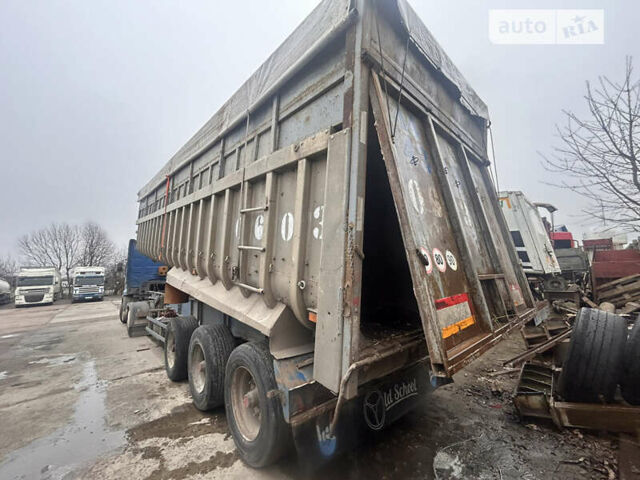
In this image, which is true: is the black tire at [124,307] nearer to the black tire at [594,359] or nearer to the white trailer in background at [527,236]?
the black tire at [594,359]

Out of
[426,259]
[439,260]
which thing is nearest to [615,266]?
[439,260]

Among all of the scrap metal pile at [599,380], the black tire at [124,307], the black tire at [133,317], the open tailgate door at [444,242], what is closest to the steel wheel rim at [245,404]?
the open tailgate door at [444,242]

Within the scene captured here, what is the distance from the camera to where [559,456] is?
2609 millimetres

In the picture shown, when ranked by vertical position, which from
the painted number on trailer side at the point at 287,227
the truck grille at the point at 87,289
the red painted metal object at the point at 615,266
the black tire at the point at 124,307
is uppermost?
the painted number on trailer side at the point at 287,227

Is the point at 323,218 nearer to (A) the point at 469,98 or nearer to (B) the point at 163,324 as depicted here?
(A) the point at 469,98

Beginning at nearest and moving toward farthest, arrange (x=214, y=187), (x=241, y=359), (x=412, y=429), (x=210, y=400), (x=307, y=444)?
(x=307, y=444)
(x=241, y=359)
(x=412, y=429)
(x=210, y=400)
(x=214, y=187)

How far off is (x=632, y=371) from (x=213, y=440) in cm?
404

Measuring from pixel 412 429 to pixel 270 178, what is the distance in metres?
2.99

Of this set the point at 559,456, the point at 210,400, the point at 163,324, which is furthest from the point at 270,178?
the point at 163,324

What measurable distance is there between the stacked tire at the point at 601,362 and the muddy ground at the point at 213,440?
0.46m

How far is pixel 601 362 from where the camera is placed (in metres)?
2.69

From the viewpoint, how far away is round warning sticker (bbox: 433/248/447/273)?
2063 mm

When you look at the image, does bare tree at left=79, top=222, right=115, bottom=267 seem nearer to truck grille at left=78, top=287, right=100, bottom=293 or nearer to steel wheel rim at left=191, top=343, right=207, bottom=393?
truck grille at left=78, top=287, right=100, bottom=293

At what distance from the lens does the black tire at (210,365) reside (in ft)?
10.9
